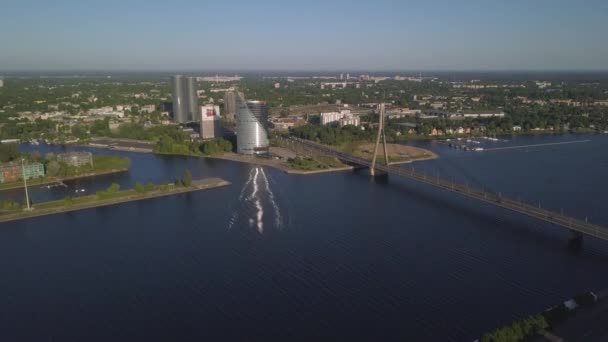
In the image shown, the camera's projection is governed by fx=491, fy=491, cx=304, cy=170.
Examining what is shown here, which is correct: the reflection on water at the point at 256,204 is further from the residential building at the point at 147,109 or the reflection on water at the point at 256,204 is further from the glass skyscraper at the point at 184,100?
the residential building at the point at 147,109

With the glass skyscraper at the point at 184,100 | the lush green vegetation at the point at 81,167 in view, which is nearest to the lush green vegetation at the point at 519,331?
the lush green vegetation at the point at 81,167

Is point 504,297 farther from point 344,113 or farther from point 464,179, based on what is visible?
point 344,113

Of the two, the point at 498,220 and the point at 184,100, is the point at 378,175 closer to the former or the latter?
the point at 498,220

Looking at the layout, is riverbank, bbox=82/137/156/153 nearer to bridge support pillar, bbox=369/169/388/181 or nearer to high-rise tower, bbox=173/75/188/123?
high-rise tower, bbox=173/75/188/123

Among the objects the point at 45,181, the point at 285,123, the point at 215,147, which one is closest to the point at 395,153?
the point at 215,147

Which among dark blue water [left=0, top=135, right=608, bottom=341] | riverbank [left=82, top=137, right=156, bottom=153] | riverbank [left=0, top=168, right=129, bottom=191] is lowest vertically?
riverbank [left=82, top=137, right=156, bottom=153]

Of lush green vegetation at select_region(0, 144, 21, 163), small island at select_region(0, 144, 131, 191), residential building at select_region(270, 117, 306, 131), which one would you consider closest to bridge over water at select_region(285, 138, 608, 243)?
small island at select_region(0, 144, 131, 191)
